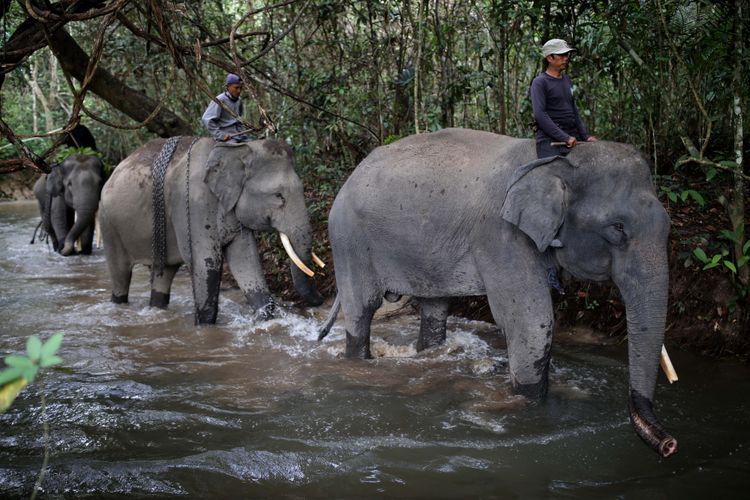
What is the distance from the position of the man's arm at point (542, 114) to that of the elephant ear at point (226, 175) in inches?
127

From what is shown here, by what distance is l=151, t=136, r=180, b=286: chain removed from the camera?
782 cm

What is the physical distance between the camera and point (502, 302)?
503 centimetres

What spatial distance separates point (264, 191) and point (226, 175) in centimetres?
39

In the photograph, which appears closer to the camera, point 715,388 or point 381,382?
point 715,388

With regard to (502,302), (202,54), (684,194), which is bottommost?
(502,302)

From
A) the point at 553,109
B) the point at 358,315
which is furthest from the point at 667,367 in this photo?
the point at 358,315

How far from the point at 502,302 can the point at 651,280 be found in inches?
41.1

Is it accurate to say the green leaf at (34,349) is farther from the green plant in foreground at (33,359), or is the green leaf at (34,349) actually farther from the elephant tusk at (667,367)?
the elephant tusk at (667,367)

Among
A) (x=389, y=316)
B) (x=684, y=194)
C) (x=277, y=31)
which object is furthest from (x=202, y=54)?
(x=277, y=31)

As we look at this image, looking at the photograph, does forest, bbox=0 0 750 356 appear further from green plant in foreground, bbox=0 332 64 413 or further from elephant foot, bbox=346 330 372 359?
green plant in foreground, bbox=0 332 64 413

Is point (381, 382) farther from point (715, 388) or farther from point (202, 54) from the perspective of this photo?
point (202, 54)

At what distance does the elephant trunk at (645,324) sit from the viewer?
4172mm

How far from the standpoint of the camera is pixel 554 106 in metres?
5.10

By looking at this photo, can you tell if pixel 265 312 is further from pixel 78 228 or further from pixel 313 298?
pixel 78 228
